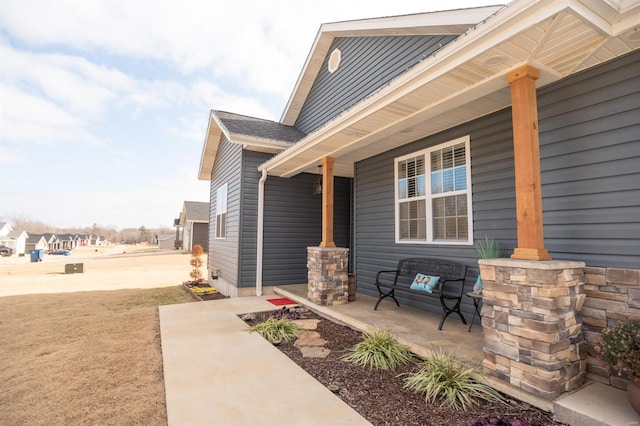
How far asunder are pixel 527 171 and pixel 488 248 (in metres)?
1.54

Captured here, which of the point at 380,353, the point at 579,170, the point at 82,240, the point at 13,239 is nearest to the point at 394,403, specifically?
the point at 380,353

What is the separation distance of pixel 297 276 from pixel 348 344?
357 cm

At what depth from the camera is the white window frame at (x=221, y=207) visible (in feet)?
26.4

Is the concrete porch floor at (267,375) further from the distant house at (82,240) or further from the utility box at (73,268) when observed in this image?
the distant house at (82,240)

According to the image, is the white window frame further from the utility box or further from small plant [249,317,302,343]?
the utility box

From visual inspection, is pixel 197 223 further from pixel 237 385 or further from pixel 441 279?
pixel 237 385

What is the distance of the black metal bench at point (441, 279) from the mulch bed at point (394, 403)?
1041mm

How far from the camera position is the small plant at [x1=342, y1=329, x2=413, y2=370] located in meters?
3.04

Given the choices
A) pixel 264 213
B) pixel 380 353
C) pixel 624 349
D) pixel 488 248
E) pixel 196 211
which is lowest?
pixel 380 353

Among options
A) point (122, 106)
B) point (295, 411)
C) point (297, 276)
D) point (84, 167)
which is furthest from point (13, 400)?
point (84, 167)

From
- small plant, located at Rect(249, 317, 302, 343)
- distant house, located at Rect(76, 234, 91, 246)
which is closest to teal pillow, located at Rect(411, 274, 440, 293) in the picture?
small plant, located at Rect(249, 317, 302, 343)

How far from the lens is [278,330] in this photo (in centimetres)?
413

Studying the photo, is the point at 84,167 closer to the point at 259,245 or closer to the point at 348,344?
the point at 259,245

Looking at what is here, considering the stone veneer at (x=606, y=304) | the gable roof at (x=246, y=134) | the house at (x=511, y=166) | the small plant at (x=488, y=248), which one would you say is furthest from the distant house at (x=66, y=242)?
the stone veneer at (x=606, y=304)
